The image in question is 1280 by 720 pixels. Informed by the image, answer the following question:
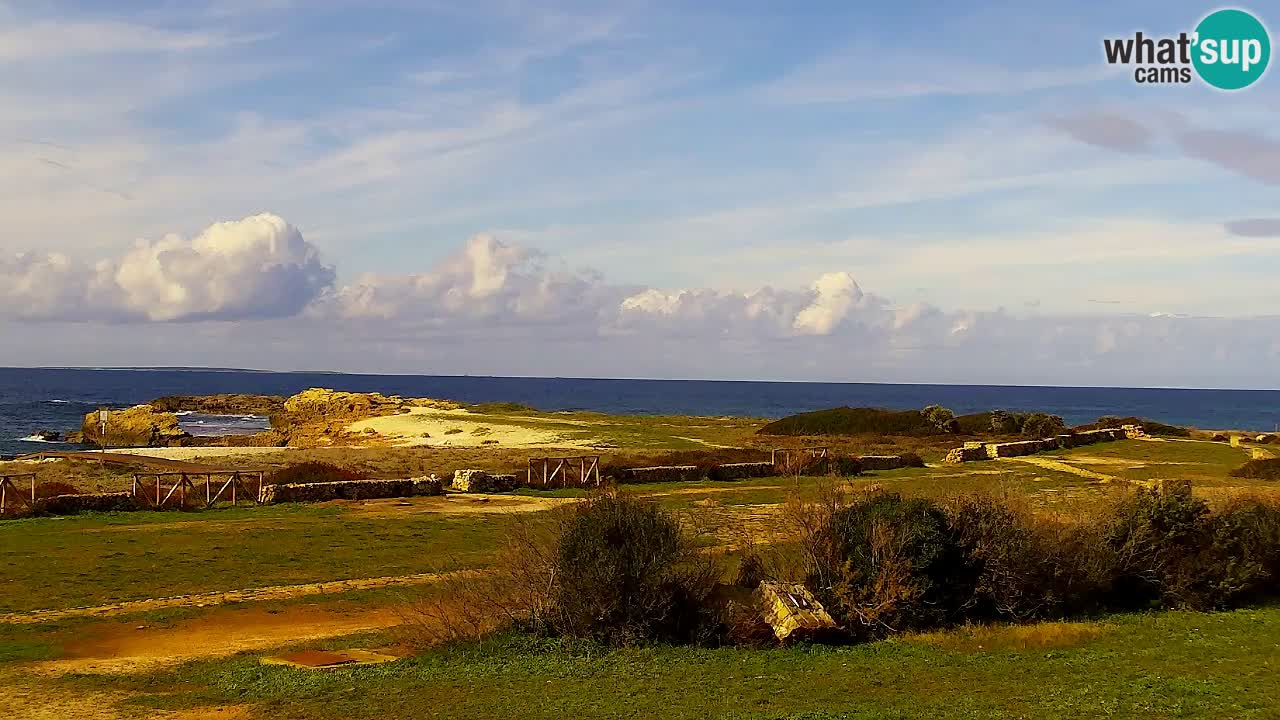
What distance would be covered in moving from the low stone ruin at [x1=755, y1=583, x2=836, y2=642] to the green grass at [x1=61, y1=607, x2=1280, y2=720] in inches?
16.3

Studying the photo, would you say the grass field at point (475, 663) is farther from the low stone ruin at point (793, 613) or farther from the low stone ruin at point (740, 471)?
the low stone ruin at point (740, 471)

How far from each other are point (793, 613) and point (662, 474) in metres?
24.7

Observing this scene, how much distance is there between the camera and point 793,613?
1605 centimetres

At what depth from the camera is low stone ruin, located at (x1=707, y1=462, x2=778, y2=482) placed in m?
42.0

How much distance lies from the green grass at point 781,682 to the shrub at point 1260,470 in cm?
2535

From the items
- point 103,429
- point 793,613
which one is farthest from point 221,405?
point 793,613

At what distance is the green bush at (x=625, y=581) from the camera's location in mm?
15660

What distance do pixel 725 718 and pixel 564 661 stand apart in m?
3.72

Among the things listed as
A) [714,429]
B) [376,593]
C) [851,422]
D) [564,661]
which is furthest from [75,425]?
[564,661]

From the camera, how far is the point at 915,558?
17344mm

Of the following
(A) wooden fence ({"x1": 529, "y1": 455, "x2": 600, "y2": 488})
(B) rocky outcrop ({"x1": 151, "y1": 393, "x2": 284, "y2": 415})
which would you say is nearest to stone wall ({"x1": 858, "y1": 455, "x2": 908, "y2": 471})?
(A) wooden fence ({"x1": 529, "y1": 455, "x2": 600, "y2": 488})

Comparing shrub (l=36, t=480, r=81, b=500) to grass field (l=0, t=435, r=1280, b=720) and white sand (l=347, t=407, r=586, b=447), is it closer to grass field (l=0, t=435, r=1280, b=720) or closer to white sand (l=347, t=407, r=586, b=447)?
grass field (l=0, t=435, r=1280, b=720)

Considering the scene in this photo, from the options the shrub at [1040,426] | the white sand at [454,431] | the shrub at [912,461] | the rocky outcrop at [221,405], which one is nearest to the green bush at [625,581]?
the shrub at [912,461]

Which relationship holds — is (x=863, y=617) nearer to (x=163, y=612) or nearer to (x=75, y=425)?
(x=163, y=612)
